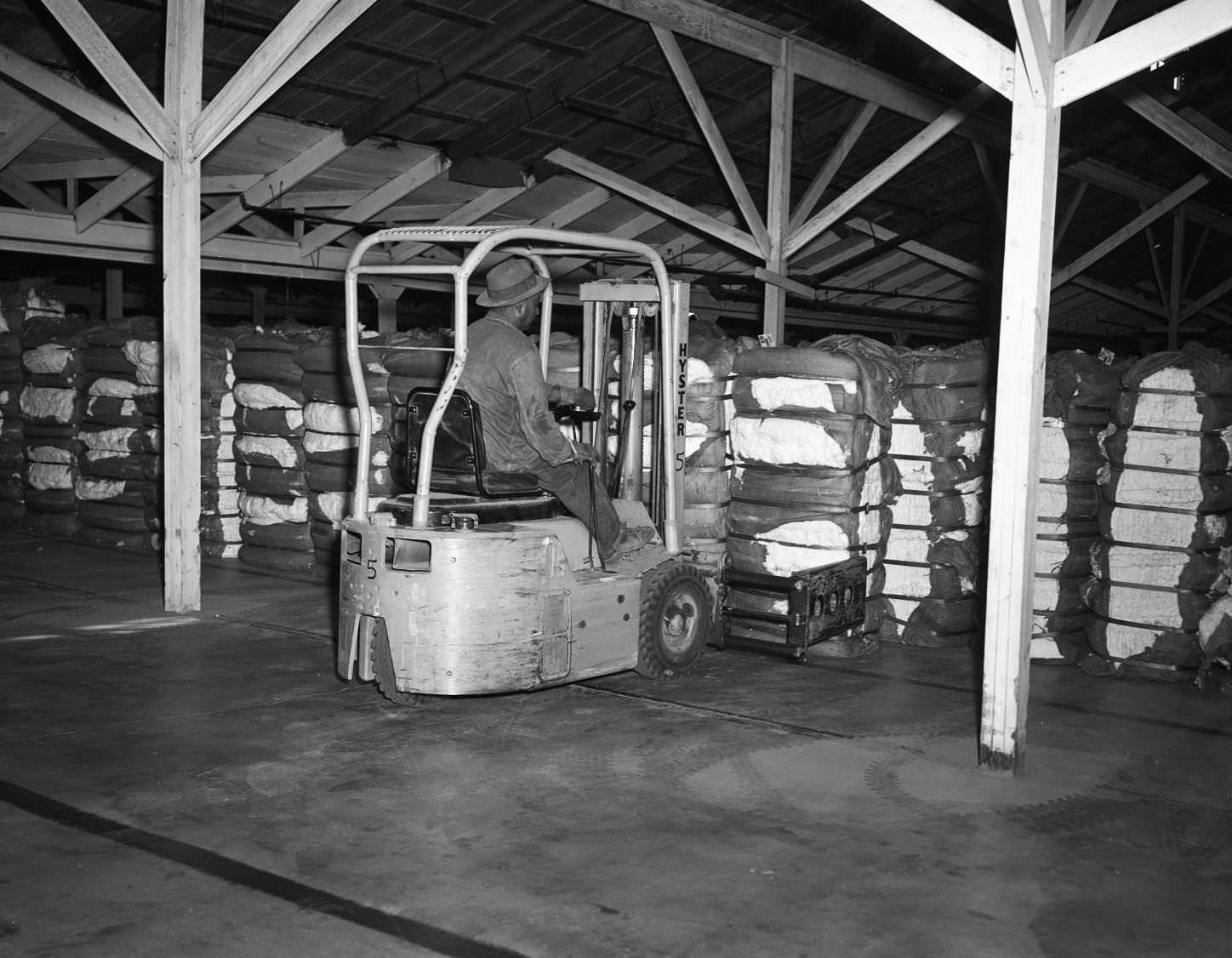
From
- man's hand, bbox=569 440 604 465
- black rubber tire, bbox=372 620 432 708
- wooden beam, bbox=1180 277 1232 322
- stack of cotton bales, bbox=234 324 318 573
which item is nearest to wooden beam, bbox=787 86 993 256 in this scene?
stack of cotton bales, bbox=234 324 318 573

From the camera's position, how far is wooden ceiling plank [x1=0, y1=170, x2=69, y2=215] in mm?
11859

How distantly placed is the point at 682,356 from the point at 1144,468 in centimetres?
274

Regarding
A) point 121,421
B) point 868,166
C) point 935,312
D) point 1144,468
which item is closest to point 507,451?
point 1144,468

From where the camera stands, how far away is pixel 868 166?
15.8 m

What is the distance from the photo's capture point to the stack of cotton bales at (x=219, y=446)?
10969mm

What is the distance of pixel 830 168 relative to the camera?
11.9 metres

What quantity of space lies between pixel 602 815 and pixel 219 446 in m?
7.19

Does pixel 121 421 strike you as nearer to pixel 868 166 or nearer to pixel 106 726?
pixel 106 726

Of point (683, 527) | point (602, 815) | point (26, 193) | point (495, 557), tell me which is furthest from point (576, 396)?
point (26, 193)

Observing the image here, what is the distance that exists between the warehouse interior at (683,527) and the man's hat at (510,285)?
1.28 ft

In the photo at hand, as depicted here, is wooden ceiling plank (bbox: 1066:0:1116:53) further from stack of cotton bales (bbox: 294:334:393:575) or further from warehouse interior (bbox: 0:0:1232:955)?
stack of cotton bales (bbox: 294:334:393:575)

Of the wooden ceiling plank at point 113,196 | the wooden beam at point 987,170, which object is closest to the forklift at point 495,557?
the wooden ceiling plank at point 113,196

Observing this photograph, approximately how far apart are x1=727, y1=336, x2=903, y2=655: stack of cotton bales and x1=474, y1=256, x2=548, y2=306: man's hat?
1.99 m

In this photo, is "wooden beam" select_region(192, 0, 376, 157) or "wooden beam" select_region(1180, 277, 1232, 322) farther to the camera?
"wooden beam" select_region(1180, 277, 1232, 322)
